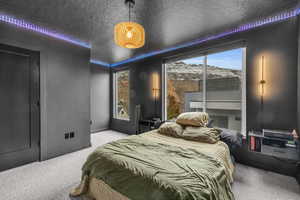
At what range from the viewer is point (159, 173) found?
4.03 feet

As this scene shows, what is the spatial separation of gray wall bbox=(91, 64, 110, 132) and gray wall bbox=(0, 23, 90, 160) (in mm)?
1430

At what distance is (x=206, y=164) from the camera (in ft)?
4.64

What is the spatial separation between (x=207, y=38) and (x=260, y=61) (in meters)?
1.14

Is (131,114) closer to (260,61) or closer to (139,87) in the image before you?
(139,87)

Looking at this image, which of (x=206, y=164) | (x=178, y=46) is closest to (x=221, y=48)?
(x=178, y=46)

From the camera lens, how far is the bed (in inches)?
42.8

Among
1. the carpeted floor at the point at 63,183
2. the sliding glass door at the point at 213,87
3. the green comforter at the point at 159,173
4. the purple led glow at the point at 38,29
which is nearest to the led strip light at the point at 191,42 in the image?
the purple led glow at the point at 38,29

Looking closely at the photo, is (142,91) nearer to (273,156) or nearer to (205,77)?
(205,77)

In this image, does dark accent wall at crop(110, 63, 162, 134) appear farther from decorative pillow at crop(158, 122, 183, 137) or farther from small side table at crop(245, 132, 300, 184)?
small side table at crop(245, 132, 300, 184)

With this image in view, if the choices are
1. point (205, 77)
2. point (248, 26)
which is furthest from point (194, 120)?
point (248, 26)

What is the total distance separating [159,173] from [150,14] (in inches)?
88.2

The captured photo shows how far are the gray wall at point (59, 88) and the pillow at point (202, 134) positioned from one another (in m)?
2.63

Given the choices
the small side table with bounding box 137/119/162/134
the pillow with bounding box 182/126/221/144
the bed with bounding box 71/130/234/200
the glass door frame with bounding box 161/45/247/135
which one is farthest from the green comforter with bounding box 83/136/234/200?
the small side table with bounding box 137/119/162/134

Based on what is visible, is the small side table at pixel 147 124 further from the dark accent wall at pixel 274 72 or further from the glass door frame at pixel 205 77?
the dark accent wall at pixel 274 72
